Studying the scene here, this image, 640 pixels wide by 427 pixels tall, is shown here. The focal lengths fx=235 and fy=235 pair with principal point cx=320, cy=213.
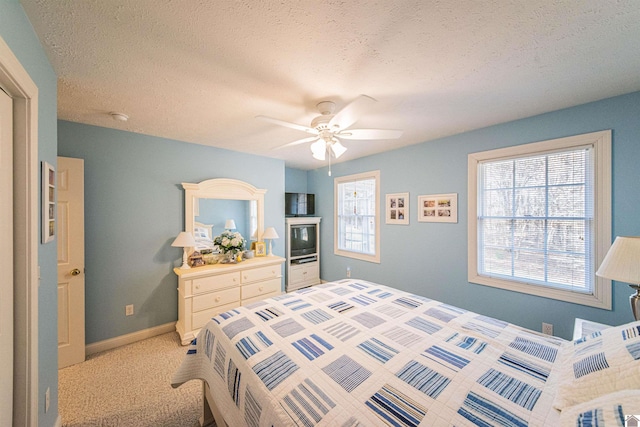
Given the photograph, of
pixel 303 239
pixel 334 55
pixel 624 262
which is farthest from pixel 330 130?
pixel 303 239

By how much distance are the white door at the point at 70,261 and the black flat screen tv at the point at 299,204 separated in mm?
2662

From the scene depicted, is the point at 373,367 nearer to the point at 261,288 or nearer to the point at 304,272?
the point at 261,288

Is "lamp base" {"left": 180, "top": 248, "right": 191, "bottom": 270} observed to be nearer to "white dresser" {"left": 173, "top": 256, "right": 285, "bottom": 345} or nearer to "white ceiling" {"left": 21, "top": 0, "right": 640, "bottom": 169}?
"white dresser" {"left": 173, "top": 256, "right": 285, "bottom": 345}

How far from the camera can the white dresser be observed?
8.87ft

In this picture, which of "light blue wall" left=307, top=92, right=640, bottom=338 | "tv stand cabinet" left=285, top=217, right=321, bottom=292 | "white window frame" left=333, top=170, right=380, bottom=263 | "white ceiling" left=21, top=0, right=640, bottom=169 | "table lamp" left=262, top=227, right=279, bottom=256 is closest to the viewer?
"white ceiling" left=21, top=0, right=640, bottom=169

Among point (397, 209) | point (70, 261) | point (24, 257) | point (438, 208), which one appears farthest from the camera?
point (397, 209)

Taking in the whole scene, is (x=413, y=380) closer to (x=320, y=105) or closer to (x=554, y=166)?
(x=320, y=105)

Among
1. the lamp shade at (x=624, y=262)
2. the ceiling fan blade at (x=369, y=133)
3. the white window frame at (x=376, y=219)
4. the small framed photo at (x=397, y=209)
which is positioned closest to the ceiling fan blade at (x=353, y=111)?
the ceiling fan blade at (x=369, y=133)

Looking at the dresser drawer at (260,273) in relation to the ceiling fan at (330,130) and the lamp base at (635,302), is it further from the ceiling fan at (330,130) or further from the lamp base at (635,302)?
A: the lamp base at (635,302)

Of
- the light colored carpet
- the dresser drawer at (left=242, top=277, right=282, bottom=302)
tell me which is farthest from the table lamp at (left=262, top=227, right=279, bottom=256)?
the light colored carpet

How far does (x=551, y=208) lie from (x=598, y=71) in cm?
121

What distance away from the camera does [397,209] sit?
3.49 m

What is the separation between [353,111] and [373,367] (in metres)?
1.50

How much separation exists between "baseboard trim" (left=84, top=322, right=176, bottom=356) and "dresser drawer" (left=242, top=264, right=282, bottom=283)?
1033 millimetres
